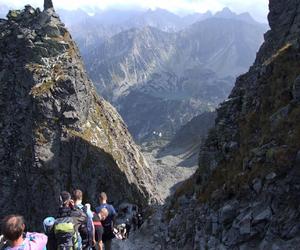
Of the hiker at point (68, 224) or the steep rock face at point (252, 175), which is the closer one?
the hiker at point (68, 224)

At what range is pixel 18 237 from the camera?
432 inches

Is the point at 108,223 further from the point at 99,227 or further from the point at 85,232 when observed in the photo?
the point at 85,232

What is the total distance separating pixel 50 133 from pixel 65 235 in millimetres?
64440

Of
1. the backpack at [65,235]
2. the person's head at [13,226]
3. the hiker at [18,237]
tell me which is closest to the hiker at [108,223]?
the backpack at [65,235]

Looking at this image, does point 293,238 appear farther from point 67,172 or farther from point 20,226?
point 67,172

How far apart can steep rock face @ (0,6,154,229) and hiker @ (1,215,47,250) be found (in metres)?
65.6

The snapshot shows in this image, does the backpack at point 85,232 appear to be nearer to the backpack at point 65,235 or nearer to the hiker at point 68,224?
the hiker at point 68,224

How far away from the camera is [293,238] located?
70.4 ft

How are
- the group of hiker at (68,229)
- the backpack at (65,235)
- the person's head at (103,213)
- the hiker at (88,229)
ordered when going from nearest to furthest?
the group of hiker at (68,229) → the backpack at (65,235) → the hiker at (88,229) → the person's head at (103,213)

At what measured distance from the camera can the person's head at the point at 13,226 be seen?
10.7 m

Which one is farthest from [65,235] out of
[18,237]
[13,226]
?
[13,226]

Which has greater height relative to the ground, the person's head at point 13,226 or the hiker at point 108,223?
the person's head at point 13,226

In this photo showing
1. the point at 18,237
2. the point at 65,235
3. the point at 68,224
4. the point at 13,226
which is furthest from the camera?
the point at 68,224

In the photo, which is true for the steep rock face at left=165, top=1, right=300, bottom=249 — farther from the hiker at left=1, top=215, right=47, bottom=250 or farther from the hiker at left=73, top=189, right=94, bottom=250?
the hiker at left=1, top=215, right=47, bottom=250
